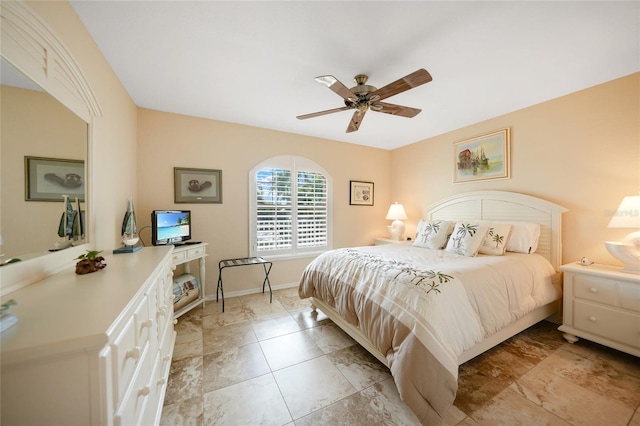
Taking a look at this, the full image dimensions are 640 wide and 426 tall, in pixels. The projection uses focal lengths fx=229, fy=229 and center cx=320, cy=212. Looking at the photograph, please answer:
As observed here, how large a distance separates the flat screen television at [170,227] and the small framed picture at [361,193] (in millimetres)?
2682

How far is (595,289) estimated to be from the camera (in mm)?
2035

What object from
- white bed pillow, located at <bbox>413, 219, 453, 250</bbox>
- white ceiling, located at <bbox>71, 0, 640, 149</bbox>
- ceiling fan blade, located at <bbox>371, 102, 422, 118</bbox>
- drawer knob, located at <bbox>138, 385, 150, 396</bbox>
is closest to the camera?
drawer knob, located at <bbox>138, 385, 150, 396</bbox>

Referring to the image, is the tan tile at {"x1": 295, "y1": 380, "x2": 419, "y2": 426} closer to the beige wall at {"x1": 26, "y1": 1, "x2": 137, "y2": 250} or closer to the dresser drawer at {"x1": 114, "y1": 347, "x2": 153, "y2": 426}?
the dresser drawer at {"x1": 114, "y1": 347, "x2": 153, "y2": 426}

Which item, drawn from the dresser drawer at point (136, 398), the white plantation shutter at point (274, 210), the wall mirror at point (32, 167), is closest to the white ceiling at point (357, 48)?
the wall mirror at point (32, 167)

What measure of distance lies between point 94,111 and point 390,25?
7.19 feet

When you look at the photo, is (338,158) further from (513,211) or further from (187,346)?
(187,346)

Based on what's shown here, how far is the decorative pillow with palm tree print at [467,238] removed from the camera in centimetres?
251

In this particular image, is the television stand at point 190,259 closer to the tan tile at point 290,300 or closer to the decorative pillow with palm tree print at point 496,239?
the tan tile at point 290,300

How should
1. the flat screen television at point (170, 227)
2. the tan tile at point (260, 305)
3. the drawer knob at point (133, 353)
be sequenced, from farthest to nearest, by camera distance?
the tan tile at point (260, 305)
the flat screen television at point (170, 227)
the drawer knob at point (133, 353)

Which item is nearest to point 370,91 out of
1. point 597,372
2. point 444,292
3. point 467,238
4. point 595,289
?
point 444,292

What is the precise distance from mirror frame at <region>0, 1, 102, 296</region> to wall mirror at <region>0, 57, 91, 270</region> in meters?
0.04

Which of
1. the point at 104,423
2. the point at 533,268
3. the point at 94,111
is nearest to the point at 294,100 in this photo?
the point at 94,111

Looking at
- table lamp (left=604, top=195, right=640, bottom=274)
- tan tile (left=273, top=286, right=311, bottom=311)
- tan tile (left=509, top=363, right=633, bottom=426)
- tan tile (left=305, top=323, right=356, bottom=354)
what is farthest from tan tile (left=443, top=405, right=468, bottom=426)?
table lamp (left=604, top=195, right=640, bottom=274)

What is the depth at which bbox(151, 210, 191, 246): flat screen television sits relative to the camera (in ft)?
8.15
